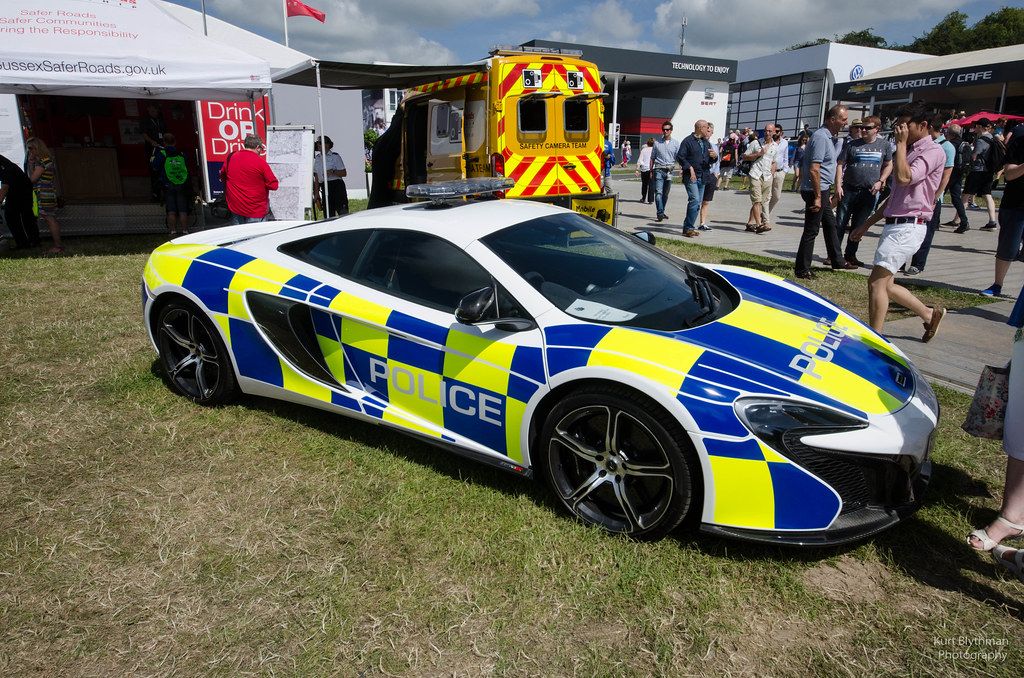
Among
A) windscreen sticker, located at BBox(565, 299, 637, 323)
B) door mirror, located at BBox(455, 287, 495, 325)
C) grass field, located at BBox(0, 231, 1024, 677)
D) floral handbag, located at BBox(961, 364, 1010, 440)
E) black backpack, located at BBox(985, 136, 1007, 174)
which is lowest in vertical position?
grass field, located at BBox(0, 231, 1024, 677)

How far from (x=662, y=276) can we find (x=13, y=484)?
3.33m

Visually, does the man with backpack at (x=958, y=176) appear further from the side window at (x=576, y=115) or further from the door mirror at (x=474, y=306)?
the door mirror at (x=474, y=306)

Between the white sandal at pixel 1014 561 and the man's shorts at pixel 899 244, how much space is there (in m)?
2.65

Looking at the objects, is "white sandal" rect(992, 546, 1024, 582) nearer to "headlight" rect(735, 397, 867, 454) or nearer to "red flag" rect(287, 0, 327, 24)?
"headlight" rect(735, 397, 867, 454)

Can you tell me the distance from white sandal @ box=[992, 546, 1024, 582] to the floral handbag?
0.43 meters

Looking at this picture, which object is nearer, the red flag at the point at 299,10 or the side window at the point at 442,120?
the side window at the point at 442,120

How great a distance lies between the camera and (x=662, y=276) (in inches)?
127

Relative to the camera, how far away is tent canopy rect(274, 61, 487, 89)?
818 centimetres

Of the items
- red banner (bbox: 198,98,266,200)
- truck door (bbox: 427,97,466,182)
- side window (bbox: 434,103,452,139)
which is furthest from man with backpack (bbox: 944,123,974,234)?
red banner (bbox: 198,98,266,200)

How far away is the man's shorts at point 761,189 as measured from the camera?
10930 millimetres

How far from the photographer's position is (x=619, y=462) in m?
2.49

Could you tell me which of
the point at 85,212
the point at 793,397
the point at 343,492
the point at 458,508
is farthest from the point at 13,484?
the point at 85,212

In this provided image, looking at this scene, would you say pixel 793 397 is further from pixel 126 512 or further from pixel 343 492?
pixel 126 512

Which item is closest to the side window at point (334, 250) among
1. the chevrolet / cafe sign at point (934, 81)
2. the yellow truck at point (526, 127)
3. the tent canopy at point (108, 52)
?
the yellow truck at point (526, 127)
